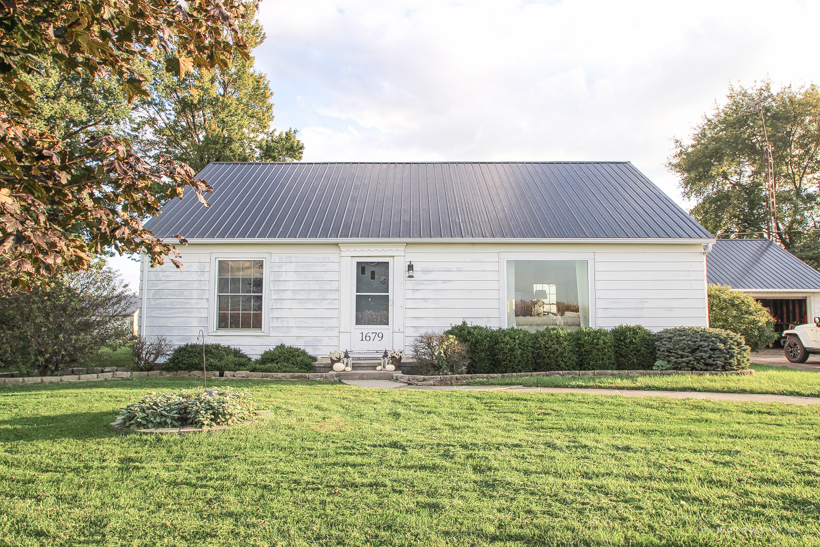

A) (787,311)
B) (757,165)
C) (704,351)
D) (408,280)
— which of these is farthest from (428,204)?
(757,165)

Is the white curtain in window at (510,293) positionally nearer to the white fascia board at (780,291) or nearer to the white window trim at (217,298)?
the white window trim at (217,298)

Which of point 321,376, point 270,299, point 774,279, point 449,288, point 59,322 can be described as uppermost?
point 774,279

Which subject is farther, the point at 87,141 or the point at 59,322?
the point at 59,322

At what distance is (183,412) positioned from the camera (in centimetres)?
583

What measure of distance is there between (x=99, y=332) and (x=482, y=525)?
10.2m

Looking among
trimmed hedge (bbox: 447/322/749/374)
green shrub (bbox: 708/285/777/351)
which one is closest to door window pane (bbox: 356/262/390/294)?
trimmed hedge (bbox: 447/322/749/374)

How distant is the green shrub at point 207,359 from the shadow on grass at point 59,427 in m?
4.11

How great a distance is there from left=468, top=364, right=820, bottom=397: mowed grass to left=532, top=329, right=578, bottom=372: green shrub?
Result: 0.67m

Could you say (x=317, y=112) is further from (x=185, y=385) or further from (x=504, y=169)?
(x=185, y=385)

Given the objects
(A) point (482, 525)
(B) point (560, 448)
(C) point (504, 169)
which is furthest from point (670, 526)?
(C) point (504, 169)

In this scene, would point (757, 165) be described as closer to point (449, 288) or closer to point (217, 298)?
point (449, 288)

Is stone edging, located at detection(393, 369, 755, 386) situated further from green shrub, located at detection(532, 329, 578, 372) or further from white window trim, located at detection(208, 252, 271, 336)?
white window trim, located at detection(208, 252, 271, 336)

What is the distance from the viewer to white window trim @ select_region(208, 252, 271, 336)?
1144cm

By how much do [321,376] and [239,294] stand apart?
9.86 feet
